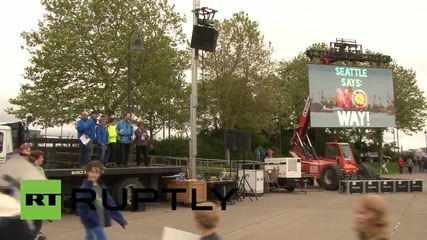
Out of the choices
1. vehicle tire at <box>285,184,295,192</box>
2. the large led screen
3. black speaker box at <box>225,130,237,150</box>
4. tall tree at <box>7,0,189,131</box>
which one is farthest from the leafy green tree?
black speaker box at <box>225,130,237,150</box>

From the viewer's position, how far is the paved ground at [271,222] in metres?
11.3

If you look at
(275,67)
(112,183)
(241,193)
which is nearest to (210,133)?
(275,67)

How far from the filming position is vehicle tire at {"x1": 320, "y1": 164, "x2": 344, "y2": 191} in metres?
26.0

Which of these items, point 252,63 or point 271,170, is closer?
point 271,170

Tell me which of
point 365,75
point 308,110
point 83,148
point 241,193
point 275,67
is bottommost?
point 241,193

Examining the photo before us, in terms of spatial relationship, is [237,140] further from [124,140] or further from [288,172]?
[288,172]

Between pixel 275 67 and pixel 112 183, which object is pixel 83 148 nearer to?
pixel 112 183

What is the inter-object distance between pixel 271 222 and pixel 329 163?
1429 centimetres

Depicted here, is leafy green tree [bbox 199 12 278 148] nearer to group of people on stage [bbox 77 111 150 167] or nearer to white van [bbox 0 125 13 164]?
group of people on stage [bbox 77 111 150 167]

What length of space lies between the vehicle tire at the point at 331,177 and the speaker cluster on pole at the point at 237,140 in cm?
818

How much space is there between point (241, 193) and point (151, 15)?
18.8 meters

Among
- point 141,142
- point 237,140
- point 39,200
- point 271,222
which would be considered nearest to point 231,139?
point 237,140

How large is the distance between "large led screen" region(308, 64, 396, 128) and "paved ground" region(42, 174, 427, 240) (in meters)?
11.8

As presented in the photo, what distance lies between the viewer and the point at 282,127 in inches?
2500
